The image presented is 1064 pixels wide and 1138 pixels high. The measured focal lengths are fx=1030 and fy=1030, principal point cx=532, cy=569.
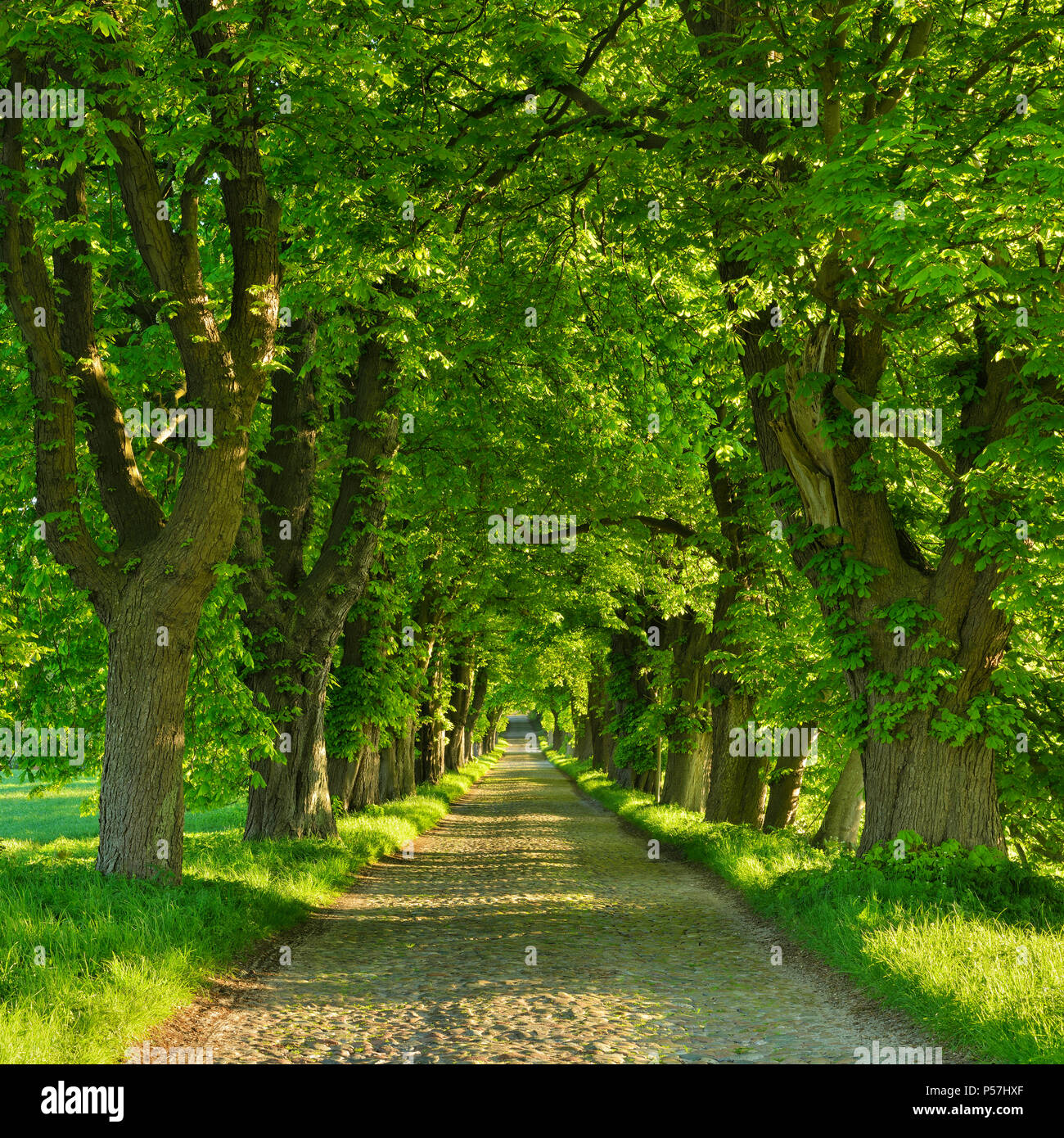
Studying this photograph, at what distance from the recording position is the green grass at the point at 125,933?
19.8 feet

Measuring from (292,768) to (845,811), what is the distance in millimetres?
11231

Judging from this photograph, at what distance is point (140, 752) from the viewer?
31.9ft

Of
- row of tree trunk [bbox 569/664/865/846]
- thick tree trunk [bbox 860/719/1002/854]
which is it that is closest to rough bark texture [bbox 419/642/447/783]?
row of tree trunk [bbox 569/664/865/846]

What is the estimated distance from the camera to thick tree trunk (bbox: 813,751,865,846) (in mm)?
20359

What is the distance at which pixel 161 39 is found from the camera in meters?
10.1

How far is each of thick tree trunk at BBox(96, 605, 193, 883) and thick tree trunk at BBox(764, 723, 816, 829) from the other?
13916 mm

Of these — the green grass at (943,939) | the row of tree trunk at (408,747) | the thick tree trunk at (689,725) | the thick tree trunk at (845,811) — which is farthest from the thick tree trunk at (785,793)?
the row of tree trunk at (408,747)

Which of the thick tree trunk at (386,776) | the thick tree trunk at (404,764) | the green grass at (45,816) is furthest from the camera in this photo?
the green grass at (45,816)

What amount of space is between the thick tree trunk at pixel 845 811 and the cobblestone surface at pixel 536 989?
255 inches

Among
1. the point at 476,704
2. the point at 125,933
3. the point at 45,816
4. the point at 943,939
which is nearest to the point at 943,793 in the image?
the point at 943,939

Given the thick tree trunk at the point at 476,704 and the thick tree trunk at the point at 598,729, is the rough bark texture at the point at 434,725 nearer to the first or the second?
the thick tree trunk at the point at 598,729

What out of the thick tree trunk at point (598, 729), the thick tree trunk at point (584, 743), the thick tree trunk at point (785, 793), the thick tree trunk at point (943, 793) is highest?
the thick tree trunk at point (943, 793)

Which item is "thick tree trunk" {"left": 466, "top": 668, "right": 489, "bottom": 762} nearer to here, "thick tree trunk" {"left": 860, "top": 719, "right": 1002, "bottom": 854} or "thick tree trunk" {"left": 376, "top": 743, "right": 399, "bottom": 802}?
Result: "thick tree trunk" {"left": 376, "top": 743, "right": 399, "bottom": 802}
